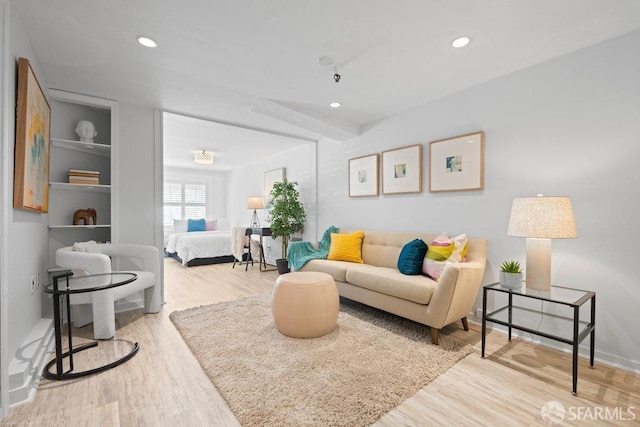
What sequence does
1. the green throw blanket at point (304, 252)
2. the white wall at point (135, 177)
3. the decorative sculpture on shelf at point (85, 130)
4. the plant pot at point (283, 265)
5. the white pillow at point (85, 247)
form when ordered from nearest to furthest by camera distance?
the white pillow at point (85, 247), the decorative sculpture on shelf at point (85, 130), the white wall at point (135, 177), the green throw blanket at point (304, 252), the plant pot at point (283, 265)

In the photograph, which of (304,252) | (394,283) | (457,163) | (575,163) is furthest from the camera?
(304,252)

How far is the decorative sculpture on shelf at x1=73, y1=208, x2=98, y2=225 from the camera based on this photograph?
3.05 m

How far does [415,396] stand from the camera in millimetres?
1724

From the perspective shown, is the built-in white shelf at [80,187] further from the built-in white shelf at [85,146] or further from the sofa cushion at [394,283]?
the sofa cushion at [394,283]

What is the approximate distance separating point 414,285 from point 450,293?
0.30 meters

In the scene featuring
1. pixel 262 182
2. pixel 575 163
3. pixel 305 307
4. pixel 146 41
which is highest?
pixel 146 41

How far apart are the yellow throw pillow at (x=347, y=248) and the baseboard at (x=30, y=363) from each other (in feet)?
9.01

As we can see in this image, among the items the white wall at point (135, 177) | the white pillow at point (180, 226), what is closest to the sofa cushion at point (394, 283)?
the white wall at point (135, 177)

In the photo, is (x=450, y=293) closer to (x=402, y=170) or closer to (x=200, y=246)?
(x=402, y=170)

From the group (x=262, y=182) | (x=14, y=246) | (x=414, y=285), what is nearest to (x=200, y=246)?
(x=262, y=182)

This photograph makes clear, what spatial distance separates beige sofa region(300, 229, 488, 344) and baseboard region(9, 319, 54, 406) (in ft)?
8.12

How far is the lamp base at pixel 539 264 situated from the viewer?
2.09 m

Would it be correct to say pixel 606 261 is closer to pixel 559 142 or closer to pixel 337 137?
pixel 559 142

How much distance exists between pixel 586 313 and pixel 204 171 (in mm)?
8230
